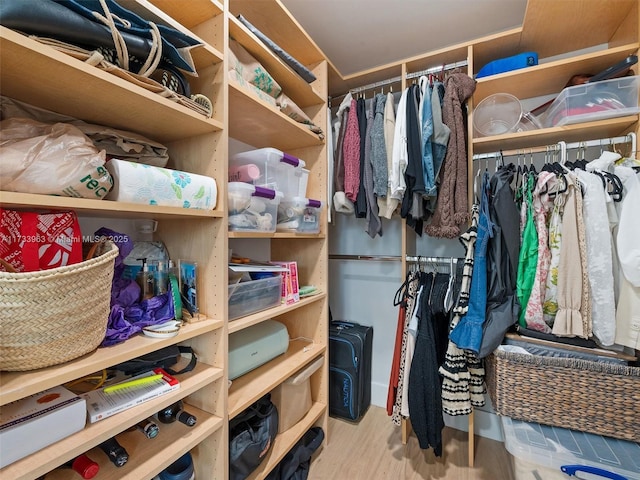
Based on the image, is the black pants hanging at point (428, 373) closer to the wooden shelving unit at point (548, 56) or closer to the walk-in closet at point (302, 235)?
the walk-in closet at point (302, 235)

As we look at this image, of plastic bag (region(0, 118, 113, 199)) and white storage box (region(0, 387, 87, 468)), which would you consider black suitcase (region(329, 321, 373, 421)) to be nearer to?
white storage box (region(0, 387, 87, 468))

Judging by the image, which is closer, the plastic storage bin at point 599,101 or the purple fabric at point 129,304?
the purple fabric at point 129,304

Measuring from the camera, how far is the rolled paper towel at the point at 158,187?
0.75 meters

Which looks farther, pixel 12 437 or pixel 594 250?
pixel 594 250

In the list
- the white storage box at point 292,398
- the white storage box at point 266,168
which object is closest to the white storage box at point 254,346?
the white storage box at point 292,398

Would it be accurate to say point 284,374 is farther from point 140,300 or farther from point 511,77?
point 511,77

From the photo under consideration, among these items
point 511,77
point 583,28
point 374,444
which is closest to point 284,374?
point 374,444

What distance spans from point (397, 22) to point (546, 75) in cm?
82

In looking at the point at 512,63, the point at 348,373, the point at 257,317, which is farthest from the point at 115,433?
the point at 512,63

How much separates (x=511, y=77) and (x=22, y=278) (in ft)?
6.68

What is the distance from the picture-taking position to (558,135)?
1.41 m

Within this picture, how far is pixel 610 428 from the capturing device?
1.09m

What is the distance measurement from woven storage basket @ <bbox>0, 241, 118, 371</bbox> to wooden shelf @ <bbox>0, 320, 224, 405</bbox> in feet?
0.06

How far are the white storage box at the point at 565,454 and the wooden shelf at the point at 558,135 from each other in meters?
1.30
